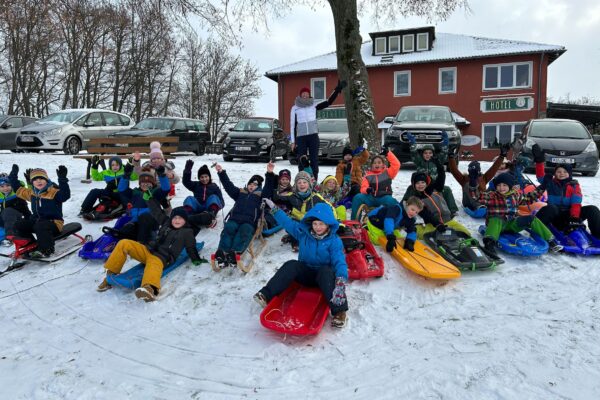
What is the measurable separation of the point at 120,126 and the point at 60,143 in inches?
89.2

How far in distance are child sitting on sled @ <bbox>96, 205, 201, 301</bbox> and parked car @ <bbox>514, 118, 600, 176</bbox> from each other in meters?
8.05

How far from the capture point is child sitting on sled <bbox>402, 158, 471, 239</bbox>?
5934 mm

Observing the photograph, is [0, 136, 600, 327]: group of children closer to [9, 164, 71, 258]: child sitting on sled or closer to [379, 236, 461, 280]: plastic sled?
[9, 164, 71, 258]: child sitting on sled

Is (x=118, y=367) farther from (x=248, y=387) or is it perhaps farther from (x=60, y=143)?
(x=60, y=143)

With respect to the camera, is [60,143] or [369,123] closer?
[369,123]

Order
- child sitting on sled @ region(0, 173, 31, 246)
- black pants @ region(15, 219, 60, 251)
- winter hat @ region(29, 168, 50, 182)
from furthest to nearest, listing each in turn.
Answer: child sitting on sled @ region(0, 173, 31, 246), winter hat @ region(29, 168, 50, 182), black pants @ region(15, 219, 60, 251)

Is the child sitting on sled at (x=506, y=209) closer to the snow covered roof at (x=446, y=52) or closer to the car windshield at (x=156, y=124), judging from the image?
the car windshield at (x=156, y=124)

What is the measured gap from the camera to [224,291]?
4.57 metres

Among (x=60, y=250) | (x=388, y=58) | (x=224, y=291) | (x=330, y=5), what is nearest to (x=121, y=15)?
(x=330, y=5)

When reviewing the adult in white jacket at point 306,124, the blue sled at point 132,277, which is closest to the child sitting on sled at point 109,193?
the blue sled at point 132,277

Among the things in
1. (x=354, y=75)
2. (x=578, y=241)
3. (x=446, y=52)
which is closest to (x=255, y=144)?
(x=354, y=75)

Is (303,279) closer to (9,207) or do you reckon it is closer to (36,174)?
(36,174)

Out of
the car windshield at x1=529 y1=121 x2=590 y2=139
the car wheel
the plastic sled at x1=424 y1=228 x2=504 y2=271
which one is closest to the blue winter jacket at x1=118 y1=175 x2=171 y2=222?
the plastic sled at x1=424 y1=228 x2=504 y2=271

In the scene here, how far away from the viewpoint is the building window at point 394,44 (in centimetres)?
2705
